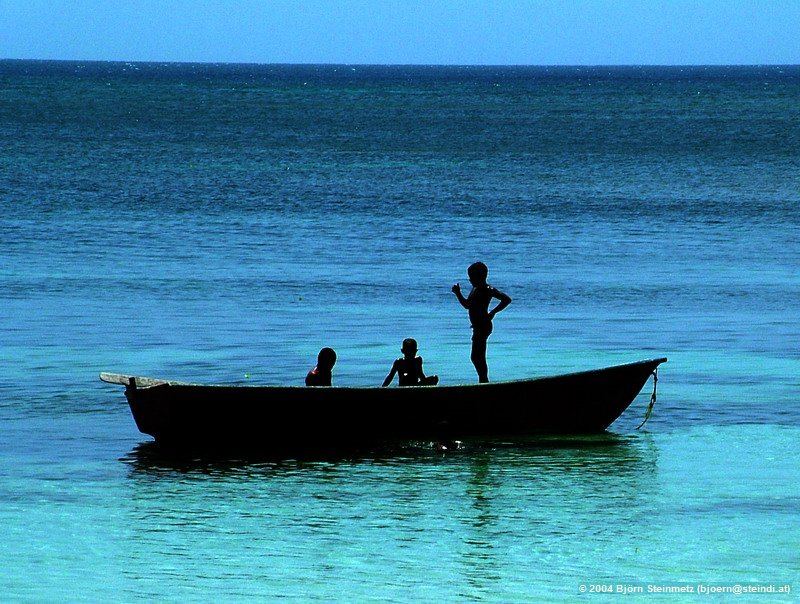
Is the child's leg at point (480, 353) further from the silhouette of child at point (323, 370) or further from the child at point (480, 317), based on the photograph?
the silhouette of child at point (323, 370)

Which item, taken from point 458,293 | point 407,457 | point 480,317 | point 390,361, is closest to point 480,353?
point 480,317

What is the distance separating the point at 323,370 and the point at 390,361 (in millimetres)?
4309

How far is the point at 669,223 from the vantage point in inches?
1359

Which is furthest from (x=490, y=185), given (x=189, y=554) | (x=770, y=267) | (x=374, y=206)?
(x=189, y=554)

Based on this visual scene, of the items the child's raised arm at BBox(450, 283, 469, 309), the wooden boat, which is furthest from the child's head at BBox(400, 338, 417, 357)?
the child's raised arm at BBox(450, 283, 469, 309)

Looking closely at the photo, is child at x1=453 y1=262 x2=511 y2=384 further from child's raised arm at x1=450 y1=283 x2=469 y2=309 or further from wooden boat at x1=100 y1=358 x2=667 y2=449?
wooden boat at x1=100 y1=358 x2=667 y2=449

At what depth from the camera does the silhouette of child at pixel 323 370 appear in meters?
13.2

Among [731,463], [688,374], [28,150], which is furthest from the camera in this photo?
[28,150]

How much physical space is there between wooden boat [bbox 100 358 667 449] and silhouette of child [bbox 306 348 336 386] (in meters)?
0.33

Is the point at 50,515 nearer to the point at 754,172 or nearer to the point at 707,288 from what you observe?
the point at 707,288

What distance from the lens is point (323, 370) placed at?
1330cm

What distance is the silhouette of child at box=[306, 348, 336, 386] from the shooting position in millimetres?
13180

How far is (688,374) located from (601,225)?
1706cm

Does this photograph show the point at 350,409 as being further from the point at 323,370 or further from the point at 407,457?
the point at 407,457
